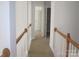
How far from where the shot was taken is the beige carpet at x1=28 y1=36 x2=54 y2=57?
6.77ft

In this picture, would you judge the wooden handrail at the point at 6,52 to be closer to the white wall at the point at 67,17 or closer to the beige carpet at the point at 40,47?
the beige carpet at the point at 40,47

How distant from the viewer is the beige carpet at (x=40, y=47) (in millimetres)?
2065

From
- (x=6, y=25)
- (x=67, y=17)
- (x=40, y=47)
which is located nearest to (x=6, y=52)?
(x=6, y=25)

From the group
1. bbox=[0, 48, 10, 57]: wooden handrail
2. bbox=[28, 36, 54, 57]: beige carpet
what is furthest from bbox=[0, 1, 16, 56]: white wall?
bbox=[28, 36, 54, 57]: beige carpet

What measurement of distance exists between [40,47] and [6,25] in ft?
3.60

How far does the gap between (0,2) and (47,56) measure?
108 cm

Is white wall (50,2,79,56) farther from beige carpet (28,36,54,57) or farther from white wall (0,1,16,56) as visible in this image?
white wall (0,1,16,56)

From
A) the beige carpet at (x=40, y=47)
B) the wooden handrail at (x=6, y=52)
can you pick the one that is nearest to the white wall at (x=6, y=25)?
the wooden handrail at (x=6, y=52)

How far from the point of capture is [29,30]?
6.93 feet

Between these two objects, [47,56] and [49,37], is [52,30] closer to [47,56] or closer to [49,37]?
[49,37]

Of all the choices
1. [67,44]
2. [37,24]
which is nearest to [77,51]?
[67,44]

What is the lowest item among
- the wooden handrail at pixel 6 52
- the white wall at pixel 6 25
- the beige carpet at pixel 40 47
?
the beige carpet at pixel 40 47

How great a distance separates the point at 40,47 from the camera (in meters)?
2.15

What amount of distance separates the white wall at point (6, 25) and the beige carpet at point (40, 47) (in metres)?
0.93
